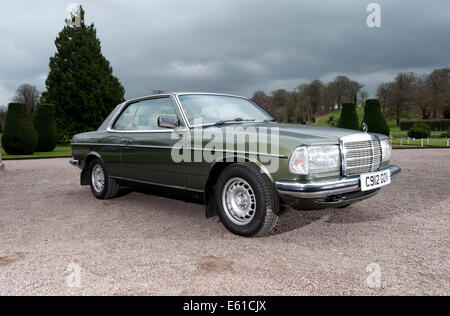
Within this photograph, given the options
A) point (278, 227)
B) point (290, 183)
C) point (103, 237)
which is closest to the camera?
point (290, 183)

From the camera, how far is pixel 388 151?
455cm

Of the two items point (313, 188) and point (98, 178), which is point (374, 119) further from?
point (313, 188)

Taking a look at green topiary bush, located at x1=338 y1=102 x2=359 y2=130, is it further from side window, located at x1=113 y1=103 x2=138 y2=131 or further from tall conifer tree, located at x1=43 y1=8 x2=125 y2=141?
side window, located at x1=113 y1=103 x2=138 y2=131

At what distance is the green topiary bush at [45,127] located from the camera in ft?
65.5

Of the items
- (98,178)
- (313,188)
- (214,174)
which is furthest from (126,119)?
(313,188)

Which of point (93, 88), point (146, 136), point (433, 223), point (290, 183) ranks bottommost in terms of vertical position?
point (433, 223)

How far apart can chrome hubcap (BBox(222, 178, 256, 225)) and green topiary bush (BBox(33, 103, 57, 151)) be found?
62.4ft

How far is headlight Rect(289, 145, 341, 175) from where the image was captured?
3461 mm

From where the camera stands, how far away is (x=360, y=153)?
12.7ft

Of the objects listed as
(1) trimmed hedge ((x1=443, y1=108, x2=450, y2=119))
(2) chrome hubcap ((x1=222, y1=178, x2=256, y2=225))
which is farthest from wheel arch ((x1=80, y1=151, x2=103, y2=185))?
(1) trimmed hedge ((x1=443, y1=108, x2=450, y2=119))

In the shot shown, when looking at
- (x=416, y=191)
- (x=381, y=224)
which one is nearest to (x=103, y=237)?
(x=381, y=224)

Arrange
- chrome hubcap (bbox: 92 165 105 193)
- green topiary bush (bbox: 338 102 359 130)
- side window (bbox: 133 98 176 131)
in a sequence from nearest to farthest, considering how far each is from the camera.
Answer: side window (bbox: 133 98 176 131), chrome hubcap (bbox: 92 165 105 193), green topiary bush (bbox: 338 102 359 130)

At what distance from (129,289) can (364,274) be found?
76.2 inches
